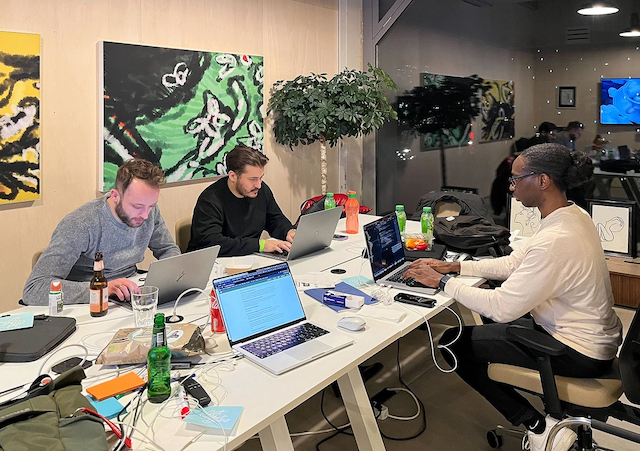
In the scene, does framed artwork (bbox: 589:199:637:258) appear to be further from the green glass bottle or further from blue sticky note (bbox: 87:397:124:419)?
blue sticky note (bbox: 87:397:124:419)

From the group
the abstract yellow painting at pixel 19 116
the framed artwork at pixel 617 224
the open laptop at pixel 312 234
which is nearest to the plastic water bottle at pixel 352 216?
the open laptop at pixel 312 234

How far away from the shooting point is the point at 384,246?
271 cm

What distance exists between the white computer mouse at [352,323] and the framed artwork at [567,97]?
3.60 m

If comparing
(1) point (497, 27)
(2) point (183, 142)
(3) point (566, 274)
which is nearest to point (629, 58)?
(1) point (497, 27)

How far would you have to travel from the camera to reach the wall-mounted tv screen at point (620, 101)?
458cm

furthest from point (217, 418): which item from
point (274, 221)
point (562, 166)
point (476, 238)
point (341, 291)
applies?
point (274, 221)

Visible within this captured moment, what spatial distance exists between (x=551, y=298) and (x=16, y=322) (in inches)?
76.9

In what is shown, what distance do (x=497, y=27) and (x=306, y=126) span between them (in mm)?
1917

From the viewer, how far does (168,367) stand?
5.38 feet

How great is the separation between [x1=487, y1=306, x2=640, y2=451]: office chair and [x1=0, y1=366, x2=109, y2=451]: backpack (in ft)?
4.82

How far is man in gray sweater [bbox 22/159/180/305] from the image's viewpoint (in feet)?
7.55

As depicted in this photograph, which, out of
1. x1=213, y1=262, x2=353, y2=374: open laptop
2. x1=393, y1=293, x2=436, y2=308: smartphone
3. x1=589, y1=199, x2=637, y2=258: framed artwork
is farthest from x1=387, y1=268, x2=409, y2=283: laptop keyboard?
x1=589, y1=199, x2=637, y2=258: framed artwork

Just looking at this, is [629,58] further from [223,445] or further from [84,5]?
[223,445]

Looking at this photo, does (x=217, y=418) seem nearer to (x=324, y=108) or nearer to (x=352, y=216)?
(x=352, y=216)
